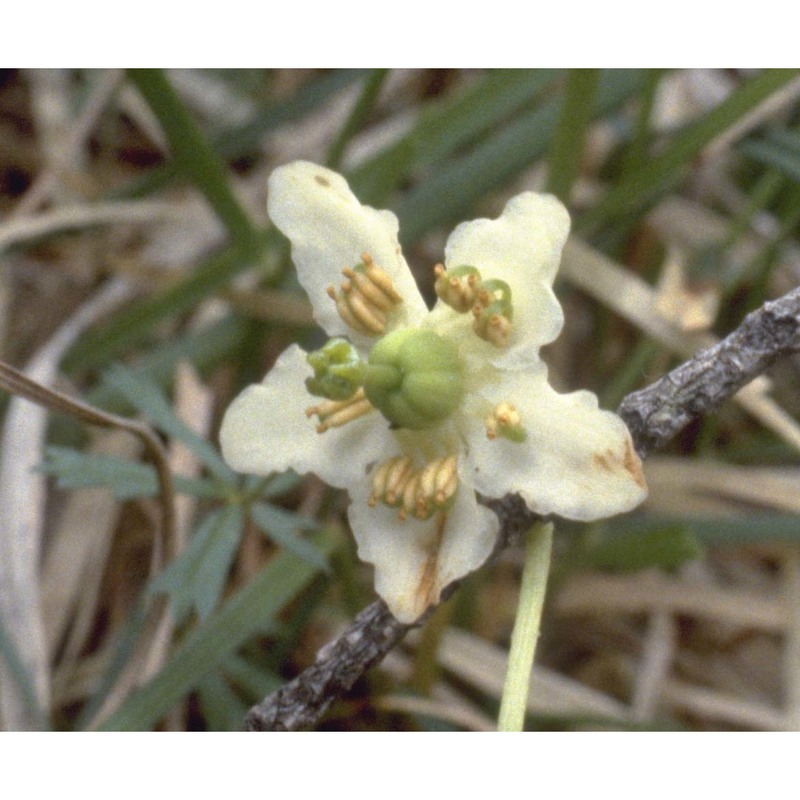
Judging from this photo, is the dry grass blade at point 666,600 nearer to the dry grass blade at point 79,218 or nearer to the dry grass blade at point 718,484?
the dry grass blade at point 718,484

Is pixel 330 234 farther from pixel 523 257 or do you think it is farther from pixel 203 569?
pixel 203 569

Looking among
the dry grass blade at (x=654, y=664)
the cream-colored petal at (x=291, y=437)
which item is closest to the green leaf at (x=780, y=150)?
the dry grass blade at (x=654, y=664)

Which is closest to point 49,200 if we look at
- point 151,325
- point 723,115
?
point 151,325

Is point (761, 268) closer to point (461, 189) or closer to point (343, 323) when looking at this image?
point (461, 189)

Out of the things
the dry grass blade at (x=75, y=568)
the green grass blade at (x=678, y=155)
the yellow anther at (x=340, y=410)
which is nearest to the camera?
the yellow anther at (x=340, y=410)

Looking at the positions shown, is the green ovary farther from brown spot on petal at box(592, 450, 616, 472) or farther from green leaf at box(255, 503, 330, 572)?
green leaf at box(255, 503, 330, 572)

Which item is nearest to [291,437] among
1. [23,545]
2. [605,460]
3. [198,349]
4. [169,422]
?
[605,460]

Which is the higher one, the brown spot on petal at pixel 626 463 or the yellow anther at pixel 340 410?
the yellow anther at pixel 340 410

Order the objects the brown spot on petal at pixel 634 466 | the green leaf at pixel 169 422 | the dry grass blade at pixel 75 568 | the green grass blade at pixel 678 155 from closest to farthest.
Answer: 1. the brown spot on petal at pixel 634 466
2. the green leaf at pixel 169 422
3. the green grass blade at pixel 678 155
4. the dry grass blade at pixel 75 568
